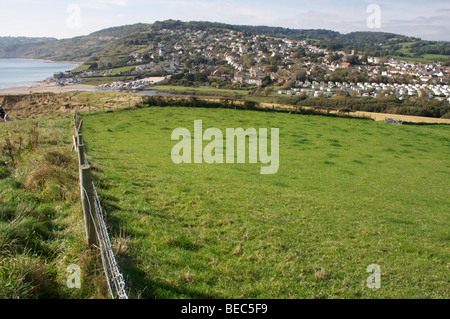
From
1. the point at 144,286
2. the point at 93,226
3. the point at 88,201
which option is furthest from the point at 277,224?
the point at 88,201

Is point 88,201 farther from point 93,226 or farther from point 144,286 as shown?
point 144,286

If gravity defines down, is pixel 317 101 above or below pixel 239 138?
above

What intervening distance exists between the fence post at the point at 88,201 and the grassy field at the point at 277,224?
0.70 m

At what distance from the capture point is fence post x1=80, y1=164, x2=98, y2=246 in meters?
4.27

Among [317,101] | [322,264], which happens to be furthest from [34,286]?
[317,101]

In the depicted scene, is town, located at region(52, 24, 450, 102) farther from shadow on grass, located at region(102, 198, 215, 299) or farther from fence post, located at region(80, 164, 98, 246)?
fence post, located at region(80, 164, 98, 246)

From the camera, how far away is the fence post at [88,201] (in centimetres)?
427

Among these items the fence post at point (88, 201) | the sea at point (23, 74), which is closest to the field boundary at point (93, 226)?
the fence post at point (88, 201)

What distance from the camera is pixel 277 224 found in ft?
25.1

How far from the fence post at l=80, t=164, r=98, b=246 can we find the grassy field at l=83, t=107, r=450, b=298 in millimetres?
698

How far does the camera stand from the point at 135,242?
5586 mm

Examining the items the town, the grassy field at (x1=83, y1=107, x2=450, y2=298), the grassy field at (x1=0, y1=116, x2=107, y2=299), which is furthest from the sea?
the grassy field at (x1=0, y1=116, x2=107, y2=299)
